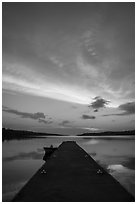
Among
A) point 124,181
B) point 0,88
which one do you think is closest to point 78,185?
point 0,88

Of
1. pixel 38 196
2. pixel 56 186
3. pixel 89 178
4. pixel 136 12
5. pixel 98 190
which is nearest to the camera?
pixel 136 12

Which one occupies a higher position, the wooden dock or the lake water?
the wooden dock

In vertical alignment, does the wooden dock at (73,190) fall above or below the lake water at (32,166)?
above

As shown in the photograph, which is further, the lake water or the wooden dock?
the lake water

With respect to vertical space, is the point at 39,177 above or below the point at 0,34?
below

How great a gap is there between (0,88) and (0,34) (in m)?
1.59

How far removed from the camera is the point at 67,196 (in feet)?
19.2

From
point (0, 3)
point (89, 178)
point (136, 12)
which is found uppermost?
point (0, 3)

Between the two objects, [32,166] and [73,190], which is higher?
[73,190]

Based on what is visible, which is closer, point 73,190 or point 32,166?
point 73,190

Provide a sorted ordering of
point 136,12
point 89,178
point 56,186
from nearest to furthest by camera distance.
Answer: point 136,12
point 56,186
point 89,178

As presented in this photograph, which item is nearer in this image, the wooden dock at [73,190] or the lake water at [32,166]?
the wooden dock at [73,190]

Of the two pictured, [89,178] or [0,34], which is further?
[89,178]

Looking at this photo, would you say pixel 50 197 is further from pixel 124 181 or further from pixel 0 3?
pixel 124 181
